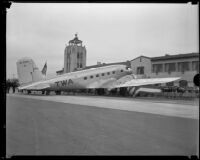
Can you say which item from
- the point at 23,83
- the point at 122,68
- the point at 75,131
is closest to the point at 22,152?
the point at 75,131

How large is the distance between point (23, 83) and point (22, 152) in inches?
683

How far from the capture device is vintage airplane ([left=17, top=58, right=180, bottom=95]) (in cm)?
1955

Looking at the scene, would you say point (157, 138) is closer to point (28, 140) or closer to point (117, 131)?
point (117, 131)

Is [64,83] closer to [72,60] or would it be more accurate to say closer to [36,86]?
[36,86]

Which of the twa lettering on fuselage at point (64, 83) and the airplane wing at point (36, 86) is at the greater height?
the twa lettering on fuselage at point (64, 83)

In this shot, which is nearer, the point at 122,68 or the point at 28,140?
the point at 28,140

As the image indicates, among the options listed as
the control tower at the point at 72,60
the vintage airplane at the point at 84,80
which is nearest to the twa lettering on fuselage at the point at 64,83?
the vintage airplane at the point at 84,80

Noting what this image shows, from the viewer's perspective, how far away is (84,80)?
2239cm

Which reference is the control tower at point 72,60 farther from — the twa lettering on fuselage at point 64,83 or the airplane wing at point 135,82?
the twa lettering on fuselage at point 64,83

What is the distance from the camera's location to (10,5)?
8.02 ft

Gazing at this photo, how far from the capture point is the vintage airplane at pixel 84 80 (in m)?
19.5

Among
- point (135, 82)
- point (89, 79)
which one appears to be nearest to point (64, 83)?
point (89, 79)
